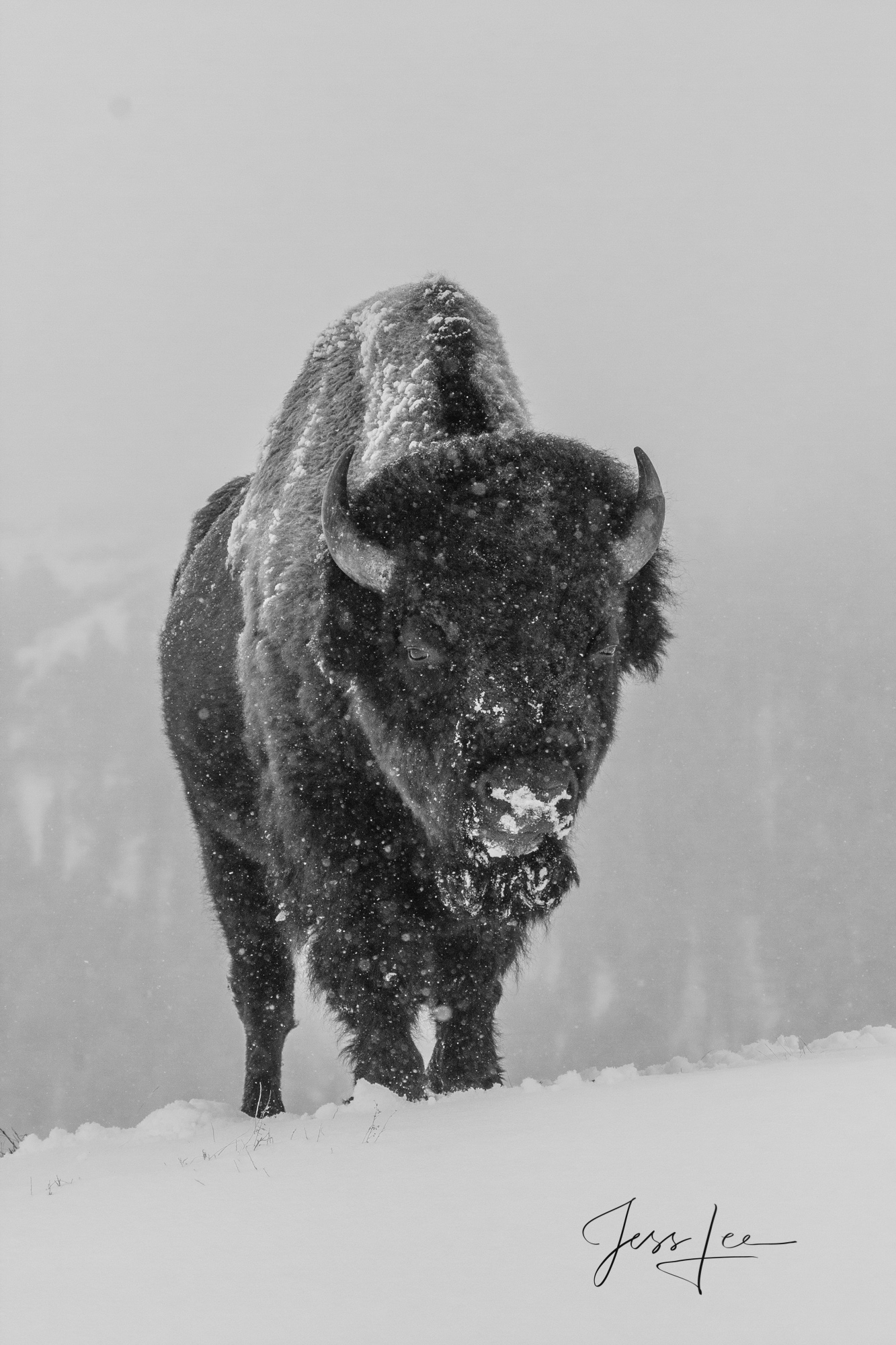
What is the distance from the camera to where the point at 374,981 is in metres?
4.48

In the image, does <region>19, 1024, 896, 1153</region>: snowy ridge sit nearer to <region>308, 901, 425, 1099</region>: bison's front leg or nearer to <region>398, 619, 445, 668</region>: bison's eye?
<region>308, 901, 425, 1099</region>: bison's front leg

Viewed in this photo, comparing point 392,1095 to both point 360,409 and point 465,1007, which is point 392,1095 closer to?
point 465,1007

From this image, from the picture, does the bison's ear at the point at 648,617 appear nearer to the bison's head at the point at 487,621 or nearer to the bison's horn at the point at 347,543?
the bison's head at the point at 487,621

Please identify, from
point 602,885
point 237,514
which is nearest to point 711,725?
point 602,885

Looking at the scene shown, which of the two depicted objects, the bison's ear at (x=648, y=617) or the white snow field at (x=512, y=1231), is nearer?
the white snow field at (x=512, y=1231)

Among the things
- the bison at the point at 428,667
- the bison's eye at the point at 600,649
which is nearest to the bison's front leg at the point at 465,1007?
the bison at the point at 428,667

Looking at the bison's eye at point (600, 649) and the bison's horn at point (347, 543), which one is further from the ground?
the bison's horn at point (347, 543)

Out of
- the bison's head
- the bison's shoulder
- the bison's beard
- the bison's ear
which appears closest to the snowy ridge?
the bison's beard

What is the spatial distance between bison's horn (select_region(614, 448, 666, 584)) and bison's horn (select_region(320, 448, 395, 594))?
36.3 inches

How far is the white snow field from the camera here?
1937 millimetres

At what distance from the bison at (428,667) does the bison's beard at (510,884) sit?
11mm

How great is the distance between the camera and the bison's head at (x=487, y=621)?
12.3ft
